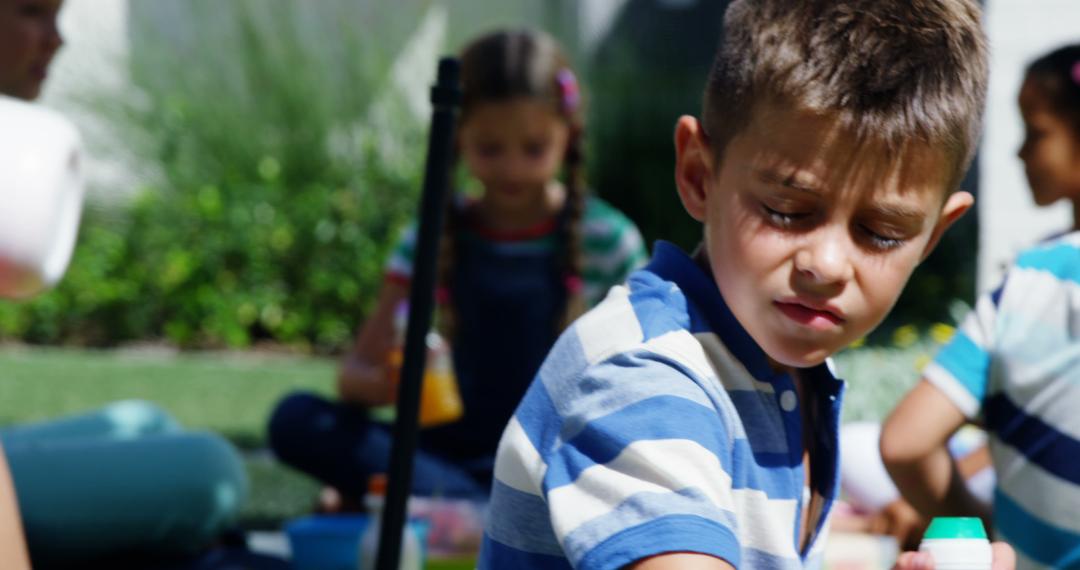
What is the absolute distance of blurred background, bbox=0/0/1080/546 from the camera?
932cm

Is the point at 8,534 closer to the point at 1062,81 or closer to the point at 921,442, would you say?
the point at 921,442

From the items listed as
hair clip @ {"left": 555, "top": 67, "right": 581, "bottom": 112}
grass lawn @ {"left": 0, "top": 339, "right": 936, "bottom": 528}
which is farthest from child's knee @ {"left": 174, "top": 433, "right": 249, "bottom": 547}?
hair clip @ {"left": 555, "top": 67, "right": 581, "bottom": 112}

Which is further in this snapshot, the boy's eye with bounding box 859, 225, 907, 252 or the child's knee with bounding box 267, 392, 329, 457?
the child's knee with bounding box 267, 392, 329, 457

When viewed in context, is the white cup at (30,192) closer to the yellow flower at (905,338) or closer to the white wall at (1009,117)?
the yellow flower at (905,338)

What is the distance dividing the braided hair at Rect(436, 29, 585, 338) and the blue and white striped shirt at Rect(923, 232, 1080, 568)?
1.78 m

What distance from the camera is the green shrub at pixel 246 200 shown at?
9.74 m

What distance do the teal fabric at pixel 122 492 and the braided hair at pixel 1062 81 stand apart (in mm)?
2298

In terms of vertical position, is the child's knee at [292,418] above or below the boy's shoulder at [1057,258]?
below

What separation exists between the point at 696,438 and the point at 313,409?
2997 mm

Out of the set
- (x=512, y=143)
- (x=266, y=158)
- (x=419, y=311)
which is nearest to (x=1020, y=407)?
(x=419, y=311)

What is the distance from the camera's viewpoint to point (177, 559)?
3.88 metres

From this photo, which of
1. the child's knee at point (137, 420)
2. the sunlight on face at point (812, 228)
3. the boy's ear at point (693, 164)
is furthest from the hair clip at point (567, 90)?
the sunlight on face at point (812, 228)

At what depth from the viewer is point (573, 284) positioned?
166 inches

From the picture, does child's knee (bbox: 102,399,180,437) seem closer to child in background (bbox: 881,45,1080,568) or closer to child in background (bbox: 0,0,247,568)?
child in background (bbox: 0,0,247,568)
